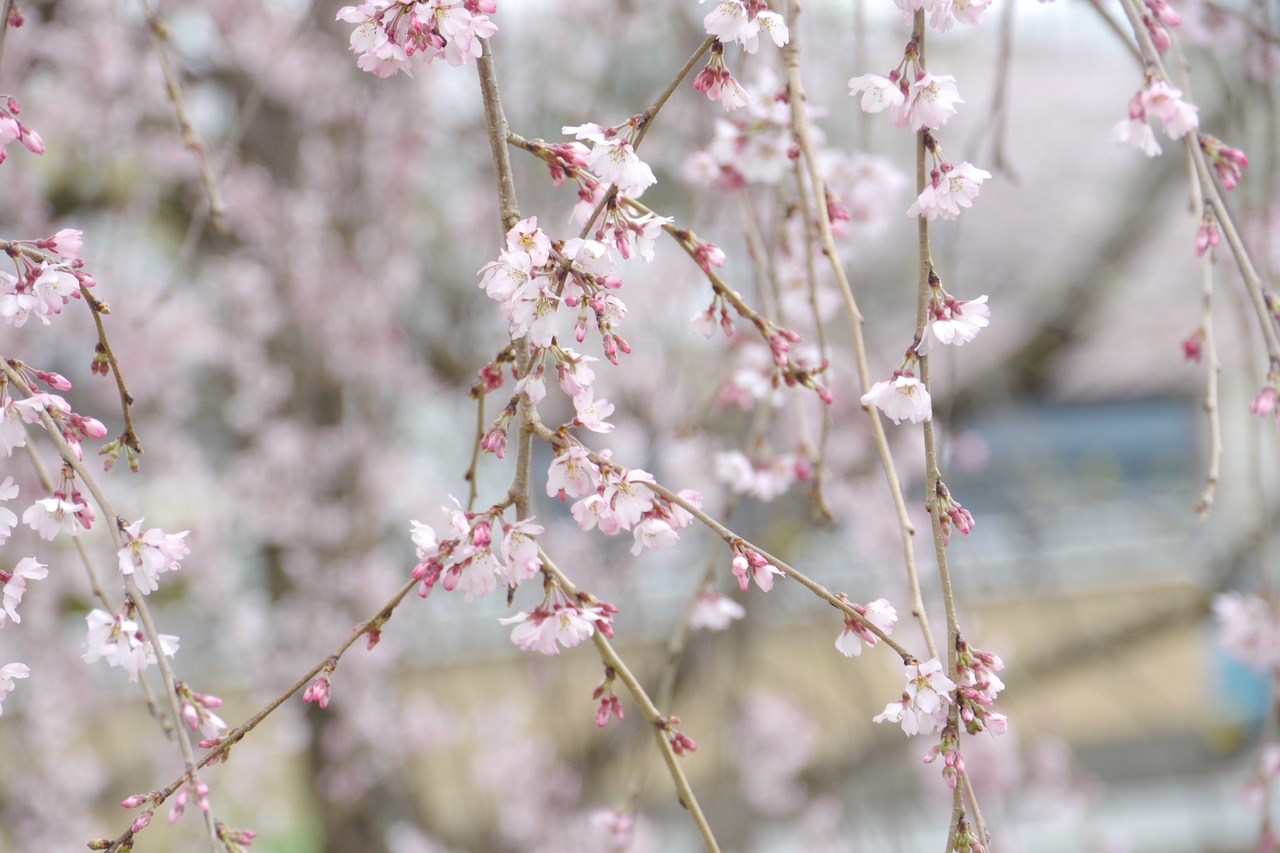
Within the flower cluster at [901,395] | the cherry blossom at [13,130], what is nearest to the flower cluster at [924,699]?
the flower cluster at [901,395]

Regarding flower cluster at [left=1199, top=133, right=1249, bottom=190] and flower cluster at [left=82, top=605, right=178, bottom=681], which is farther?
flower cluster at [left=1199, top=133, right=1249, bottom=190]

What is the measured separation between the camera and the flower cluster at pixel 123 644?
1.01 metres

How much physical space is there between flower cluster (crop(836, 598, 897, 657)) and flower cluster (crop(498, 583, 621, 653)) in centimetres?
21

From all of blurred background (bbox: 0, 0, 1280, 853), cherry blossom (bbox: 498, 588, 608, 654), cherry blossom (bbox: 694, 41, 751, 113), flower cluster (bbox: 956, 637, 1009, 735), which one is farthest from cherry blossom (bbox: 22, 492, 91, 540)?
blurred background (bbox: 0, 0, 1280, 853)

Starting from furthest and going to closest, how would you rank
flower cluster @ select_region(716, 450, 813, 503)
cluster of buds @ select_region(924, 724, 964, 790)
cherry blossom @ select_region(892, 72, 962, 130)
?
flower cluster @ select_region(716, 450, 813, 503), cherry blossom @ select_region(892, 72, 962, 130), cluster of buds @ select_region(924, 724, 964, 790)

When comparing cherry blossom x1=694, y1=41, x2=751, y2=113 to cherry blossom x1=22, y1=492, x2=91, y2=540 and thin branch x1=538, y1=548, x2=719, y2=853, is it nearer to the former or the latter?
thin branch x1=538, y1=548, x2=719, y2=853

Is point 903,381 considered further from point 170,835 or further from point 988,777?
point 170,835

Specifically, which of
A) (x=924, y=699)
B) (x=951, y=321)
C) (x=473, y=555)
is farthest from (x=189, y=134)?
(x=924, y=699)

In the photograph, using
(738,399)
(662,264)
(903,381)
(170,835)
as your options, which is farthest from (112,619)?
(170,835)

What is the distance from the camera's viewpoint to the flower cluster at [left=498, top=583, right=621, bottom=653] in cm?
98

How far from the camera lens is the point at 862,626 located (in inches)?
39.1

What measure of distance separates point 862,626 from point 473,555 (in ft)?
1.16

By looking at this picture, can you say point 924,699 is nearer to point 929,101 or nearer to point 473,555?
point 473,555

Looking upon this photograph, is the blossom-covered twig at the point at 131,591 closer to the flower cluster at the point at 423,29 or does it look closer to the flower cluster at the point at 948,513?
the flower cluster at the point at 423,29
